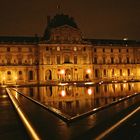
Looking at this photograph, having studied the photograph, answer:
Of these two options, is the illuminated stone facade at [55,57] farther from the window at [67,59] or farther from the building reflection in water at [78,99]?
the building reflection in water at [78,99]

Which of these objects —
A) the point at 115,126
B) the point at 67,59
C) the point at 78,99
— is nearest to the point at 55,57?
the point at 67,59

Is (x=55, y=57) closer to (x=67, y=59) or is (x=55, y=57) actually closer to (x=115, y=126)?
(x=67, y=59)

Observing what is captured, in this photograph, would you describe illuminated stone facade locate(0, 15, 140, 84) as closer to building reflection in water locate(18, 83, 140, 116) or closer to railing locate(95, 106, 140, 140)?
building reflection in water locate(18, 83, 140, 116)

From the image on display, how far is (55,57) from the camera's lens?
7250cm

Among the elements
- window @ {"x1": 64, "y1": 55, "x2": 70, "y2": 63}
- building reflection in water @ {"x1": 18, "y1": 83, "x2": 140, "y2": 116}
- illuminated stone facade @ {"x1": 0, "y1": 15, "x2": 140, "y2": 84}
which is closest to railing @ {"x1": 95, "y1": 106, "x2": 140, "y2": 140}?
building reflection in water @ {"x1": 18, "y1": 83, "x2": 140, "y2": 116}

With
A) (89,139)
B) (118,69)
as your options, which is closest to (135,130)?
(89,139)

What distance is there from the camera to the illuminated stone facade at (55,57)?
2778 inches

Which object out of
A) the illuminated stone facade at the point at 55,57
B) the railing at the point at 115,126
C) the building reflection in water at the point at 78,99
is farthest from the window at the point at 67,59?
the railing at the point at 115,126

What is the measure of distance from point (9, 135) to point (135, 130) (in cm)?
379

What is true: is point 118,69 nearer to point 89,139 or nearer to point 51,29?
point 51,29

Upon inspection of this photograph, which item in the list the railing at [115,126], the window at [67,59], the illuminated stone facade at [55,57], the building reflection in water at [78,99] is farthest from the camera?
the window at [67,59]

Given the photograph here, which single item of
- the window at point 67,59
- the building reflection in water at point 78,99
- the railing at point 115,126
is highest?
the window at point 67,59

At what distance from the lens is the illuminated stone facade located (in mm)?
70562

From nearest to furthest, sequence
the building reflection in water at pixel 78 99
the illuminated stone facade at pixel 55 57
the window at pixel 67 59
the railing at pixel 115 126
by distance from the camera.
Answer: the railing at pixel 115 126, the building reflection in water at pixel 78 99, the illuminated stone facade at pixel 55 57, the window at pixel 67 59
